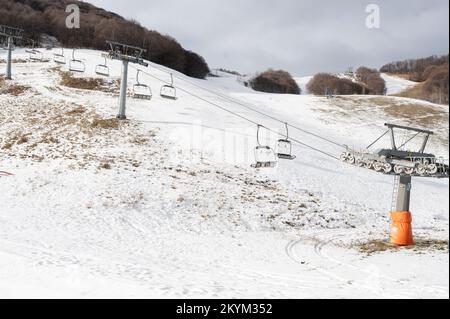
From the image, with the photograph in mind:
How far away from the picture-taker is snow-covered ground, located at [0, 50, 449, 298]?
10461mm

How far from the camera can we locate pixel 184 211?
2042 cm

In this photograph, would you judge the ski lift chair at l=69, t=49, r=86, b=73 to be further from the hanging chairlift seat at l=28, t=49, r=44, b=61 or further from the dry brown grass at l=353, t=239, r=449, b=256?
the dry brown grass at l=353, t=239, r=449, b=256

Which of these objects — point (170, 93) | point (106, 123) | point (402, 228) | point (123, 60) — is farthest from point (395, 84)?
point (402, 228)

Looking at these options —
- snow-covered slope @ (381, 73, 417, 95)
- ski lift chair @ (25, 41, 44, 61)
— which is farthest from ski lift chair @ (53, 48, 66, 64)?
snow-covered slope @ (381, 73, 417, 95)

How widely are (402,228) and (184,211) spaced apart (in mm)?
10448

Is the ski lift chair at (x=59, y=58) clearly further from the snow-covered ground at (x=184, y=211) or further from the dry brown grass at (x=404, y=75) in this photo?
the dry brown grass at (x=404, y=75)

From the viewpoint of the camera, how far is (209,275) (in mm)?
11508

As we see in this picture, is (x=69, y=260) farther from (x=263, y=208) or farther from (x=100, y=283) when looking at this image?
(x=263, y=208)

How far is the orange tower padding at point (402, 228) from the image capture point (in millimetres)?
15188

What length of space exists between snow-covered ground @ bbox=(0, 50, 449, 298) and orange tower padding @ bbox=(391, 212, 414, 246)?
2.34ft

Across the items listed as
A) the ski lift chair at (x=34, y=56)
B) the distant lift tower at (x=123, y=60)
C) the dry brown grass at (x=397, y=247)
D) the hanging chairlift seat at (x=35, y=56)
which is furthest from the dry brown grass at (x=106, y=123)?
the dry brown grass at (x=397, y=247)

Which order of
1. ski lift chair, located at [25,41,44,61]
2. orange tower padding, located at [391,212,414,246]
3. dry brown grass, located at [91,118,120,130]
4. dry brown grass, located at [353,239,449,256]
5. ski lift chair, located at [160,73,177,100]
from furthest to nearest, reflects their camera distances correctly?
ski lift chair, located at [25,41,44,61] < dry brown grass, located at [91,118,120,130] < ski lift chair, located at [160,73,177,100] < orange tower padding, located at [391,212,414,246] < dry brown grass, located at [353,239,449,256]
